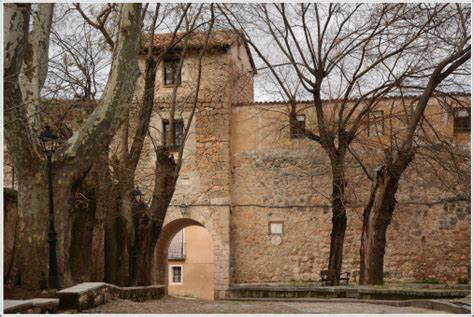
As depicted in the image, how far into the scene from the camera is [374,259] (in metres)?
17.7

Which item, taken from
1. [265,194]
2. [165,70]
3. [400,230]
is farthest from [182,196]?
[400,230]

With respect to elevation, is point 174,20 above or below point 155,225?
above

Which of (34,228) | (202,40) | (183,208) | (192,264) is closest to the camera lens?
(34,228)

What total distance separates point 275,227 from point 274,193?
1211 mm

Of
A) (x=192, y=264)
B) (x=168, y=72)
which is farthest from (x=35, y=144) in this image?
(x=192, y=264)

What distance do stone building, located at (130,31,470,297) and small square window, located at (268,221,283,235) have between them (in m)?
0.04

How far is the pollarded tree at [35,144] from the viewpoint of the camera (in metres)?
10.0

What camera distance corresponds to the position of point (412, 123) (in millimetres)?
15648

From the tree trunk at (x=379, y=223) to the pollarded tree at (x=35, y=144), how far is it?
7.68m

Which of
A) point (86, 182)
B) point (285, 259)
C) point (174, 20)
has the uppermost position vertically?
point (174, 20)

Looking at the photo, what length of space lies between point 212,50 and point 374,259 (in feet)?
38.6

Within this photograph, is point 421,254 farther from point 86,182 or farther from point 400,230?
point 86,182

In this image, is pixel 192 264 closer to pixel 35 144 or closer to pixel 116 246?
pixel 116 246

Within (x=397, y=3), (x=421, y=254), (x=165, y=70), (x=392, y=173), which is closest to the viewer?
(x=392, y=173)
